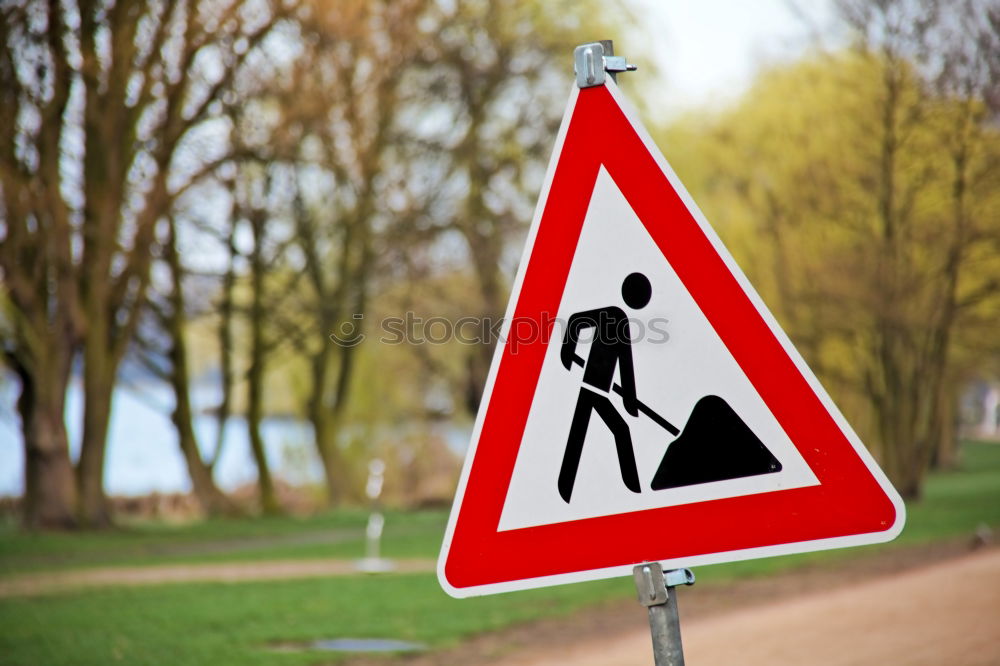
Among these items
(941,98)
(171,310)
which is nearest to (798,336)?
(941,98)

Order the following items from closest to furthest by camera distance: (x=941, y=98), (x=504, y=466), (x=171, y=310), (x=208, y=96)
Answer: (x=504, y=466) < (x=208, y=96) < (x=941, y=98) < (x=171, y=310)

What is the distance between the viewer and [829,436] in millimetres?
2184

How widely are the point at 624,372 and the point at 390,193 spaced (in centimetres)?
2607

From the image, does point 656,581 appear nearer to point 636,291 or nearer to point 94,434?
point 636,291

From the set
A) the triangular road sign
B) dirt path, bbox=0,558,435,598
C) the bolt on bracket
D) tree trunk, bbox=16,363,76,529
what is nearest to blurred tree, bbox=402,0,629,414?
tree trunk, bbox=16,363,76,529

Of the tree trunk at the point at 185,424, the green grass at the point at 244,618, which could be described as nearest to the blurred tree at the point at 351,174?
the tree trunk at the point at 185,424

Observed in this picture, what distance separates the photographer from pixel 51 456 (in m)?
21.6

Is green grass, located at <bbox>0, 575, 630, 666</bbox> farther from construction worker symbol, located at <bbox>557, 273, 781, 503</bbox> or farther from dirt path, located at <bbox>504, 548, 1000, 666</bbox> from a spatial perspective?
construction worker symbol, located at <bbox>557, 273, 781, 503</bbox>

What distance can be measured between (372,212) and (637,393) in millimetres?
25618

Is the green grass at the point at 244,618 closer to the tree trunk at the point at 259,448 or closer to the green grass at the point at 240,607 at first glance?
the green grass at the point at 240,607

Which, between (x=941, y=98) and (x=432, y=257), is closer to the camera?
(x=941, y=98)

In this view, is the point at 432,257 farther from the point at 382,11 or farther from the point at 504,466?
the point at 504,466

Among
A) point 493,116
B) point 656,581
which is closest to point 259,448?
point 493,116

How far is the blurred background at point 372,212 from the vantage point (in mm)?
21547
